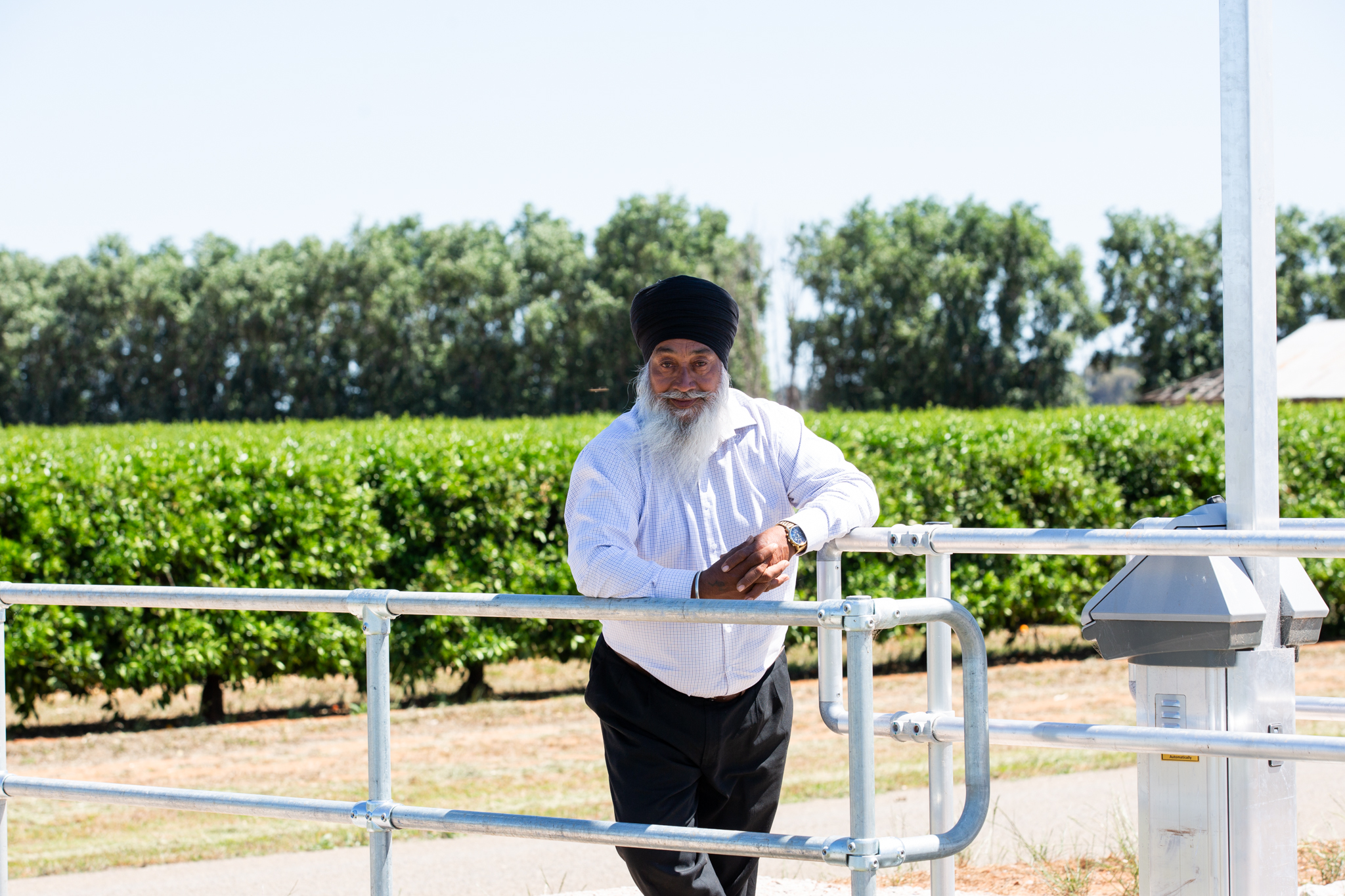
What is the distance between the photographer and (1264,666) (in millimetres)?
2518

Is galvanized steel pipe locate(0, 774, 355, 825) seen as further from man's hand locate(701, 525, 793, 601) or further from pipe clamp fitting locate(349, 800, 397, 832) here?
man's hand locate(701, 525, 793, 601)

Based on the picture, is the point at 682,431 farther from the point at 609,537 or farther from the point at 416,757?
the point at 416,757

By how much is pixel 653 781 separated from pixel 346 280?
51.2 m

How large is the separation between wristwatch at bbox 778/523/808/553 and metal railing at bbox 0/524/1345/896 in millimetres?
241

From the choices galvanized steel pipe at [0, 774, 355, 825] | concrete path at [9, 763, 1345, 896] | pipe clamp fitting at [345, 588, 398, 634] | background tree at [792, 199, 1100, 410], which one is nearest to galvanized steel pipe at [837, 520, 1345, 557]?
pipe clamp fitting at [345, 588, 398, 634]

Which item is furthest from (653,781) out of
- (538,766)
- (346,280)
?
(346,280)

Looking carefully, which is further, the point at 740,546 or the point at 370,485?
the point at 370,485

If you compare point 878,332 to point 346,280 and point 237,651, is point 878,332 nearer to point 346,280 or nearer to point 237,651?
point 346,280

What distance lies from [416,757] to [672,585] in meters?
5.72

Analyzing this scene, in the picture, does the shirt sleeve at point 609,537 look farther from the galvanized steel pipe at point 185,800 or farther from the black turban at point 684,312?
the galvanized steel pipe at point 185,800

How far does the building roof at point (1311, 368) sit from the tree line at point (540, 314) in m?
20.8

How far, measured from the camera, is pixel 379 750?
97.1 inches

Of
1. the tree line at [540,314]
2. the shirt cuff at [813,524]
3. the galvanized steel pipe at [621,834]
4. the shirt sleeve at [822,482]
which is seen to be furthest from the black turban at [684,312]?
Answer: the tree line at [540,314]

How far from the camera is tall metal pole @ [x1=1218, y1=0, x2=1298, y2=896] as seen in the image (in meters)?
2.50
